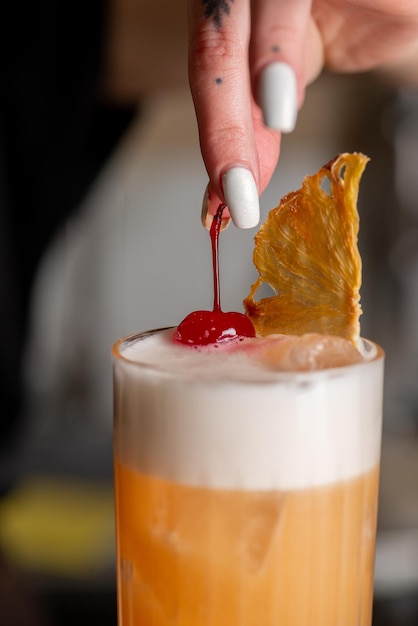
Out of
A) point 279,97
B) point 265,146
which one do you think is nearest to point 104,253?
point 265,146

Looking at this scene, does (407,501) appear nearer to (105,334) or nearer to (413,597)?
(413,597)

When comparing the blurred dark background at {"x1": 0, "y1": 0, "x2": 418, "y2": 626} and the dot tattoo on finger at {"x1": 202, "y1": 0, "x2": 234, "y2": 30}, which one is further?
the blurred dark background at {"x1": 0, "y1": 0, "x2": 418, "y2": 626}

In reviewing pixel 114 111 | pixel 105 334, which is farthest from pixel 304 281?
pixel 105 334

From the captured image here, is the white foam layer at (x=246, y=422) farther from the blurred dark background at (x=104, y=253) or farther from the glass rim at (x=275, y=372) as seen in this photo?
the blurred dark background at (x=104, y=253)

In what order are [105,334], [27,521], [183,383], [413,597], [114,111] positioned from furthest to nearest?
[105,334] < [114,111] < [27,521] < [413,597] < [183,383]

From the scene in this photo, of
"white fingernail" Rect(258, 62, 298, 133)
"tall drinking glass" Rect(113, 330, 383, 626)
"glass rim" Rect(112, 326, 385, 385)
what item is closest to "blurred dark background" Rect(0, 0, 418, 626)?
"tall drinking glass" Rect(113, 330, 383, 626)

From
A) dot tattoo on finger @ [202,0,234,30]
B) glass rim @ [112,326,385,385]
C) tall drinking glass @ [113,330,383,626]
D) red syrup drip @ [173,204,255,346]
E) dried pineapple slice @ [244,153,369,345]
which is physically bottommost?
tall drinking glass @ [113,330,383,626]

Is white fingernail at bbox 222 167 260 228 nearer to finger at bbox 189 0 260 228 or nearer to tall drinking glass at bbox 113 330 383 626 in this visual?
finger at bbox 189 0 260 228

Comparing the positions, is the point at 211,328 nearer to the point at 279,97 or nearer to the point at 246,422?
the point at 246,422
